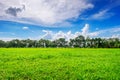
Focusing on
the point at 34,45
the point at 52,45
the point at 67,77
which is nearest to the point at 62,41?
the point at 52,45

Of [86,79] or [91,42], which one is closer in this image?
[86,79]

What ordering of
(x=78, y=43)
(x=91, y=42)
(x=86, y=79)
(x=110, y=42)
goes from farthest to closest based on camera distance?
(x=78, y=43), (x=91, y=42), (x=110, y=42), (x=86, y=79)

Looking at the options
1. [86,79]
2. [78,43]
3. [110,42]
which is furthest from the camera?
[78,43]

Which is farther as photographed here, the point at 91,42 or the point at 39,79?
the point at 91,42

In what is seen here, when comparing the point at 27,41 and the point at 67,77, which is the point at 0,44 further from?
the point at 67,77

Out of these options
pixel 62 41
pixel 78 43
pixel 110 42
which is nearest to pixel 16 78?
pixel 110 42

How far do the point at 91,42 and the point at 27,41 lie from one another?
46.3 meters

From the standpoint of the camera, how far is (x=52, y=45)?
434 feet

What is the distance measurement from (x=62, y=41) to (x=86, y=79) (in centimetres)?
12964

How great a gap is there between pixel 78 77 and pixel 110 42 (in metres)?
98.8

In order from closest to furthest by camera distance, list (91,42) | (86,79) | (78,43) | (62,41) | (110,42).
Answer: (86,79) → (110,42) → (91,42) → (78,43) → (62,41)

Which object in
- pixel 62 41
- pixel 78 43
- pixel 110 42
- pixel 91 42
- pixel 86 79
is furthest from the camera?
pixel 62 41

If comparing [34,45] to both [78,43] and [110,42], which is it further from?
[110,42]

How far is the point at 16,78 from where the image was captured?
8.98 meters
